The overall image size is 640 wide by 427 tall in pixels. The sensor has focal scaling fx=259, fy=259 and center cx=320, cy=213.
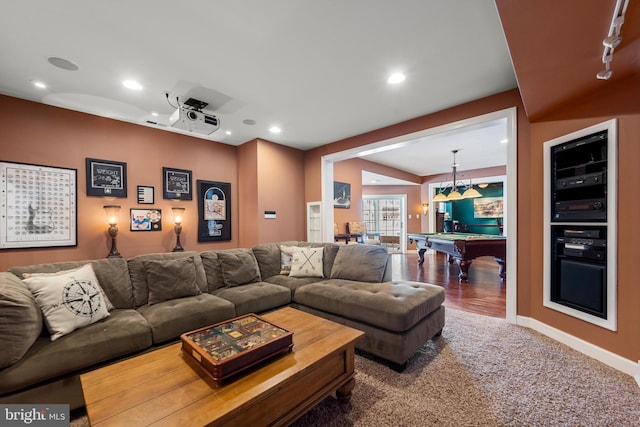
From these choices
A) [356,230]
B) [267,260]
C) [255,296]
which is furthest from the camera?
[356,230]

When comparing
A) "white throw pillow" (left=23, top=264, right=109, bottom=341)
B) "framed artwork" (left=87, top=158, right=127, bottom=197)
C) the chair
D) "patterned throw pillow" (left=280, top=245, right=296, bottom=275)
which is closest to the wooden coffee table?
"white throw pillow" (left=23, top=264, right=109, bottom=341)

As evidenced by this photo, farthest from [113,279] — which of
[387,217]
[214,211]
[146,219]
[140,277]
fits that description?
[387,217]

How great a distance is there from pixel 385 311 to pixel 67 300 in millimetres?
2294

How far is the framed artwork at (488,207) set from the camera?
9231 mm

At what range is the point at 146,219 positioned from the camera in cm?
393

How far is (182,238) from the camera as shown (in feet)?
14.1

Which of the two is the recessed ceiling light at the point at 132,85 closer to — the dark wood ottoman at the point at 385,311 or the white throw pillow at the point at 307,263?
the white throw pillow at the point at 307,263

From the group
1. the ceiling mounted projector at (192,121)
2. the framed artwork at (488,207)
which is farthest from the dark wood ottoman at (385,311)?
the framed artwork at (488,207)

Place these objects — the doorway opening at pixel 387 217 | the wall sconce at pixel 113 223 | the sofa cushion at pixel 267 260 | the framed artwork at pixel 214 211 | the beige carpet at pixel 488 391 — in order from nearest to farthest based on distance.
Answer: the beige carpet at pixel 488 391 < the sofa cushion at pixel 267 260 < the wall sconce at pixel 113 223 < the framed artwork at pixel 214 211 < the doorway opening at pixel 387 217

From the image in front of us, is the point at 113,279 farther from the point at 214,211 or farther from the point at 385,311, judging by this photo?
the point at 214,211

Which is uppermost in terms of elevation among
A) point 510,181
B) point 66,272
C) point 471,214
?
point 510,181

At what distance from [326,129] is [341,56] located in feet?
6.24

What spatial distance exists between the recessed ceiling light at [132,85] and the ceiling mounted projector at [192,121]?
0.40 metres

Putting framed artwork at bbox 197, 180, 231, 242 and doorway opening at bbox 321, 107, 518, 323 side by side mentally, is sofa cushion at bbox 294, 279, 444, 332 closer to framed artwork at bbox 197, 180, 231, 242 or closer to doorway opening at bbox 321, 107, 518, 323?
doorway opening at bbox 321, 107, 518, 323
